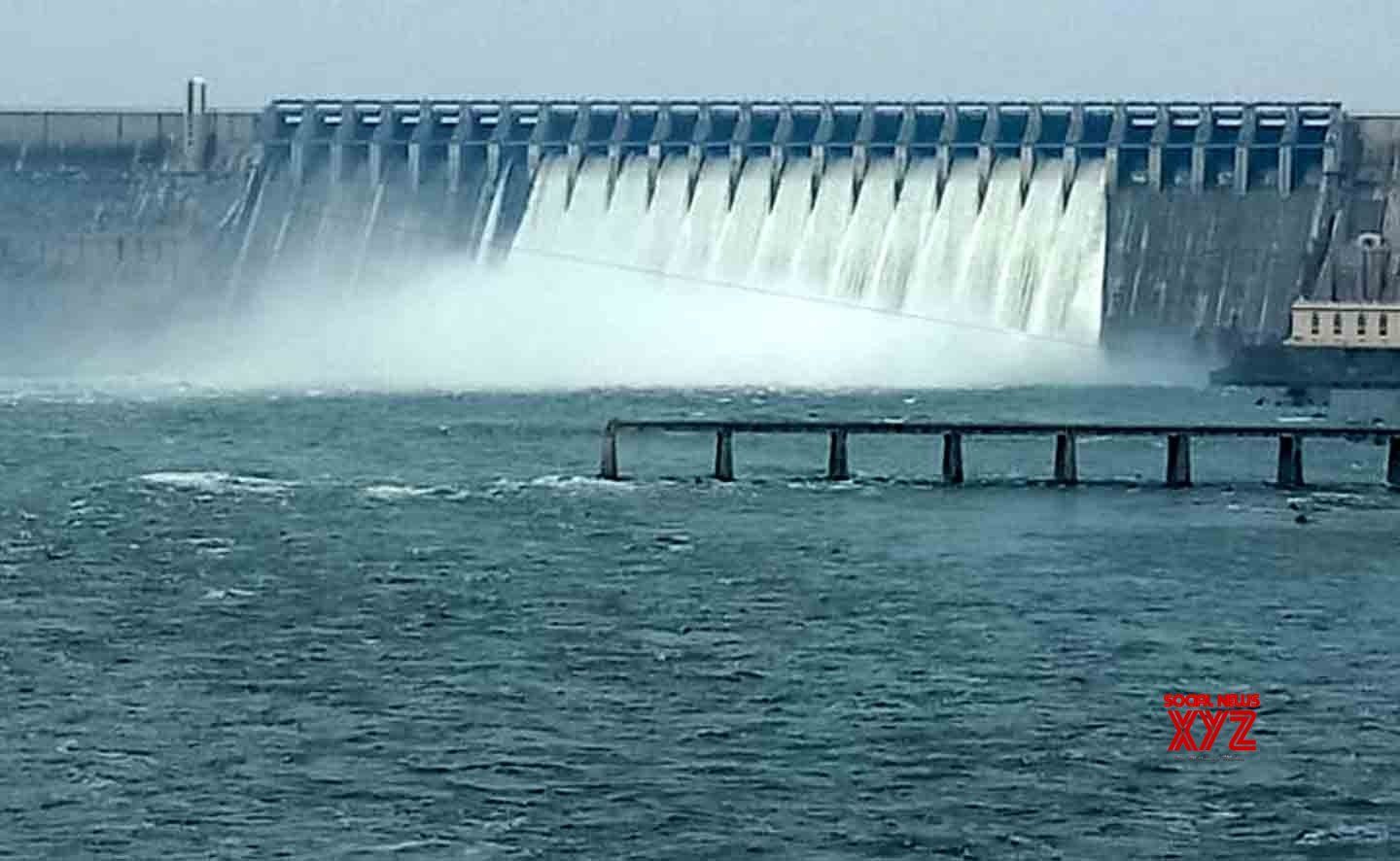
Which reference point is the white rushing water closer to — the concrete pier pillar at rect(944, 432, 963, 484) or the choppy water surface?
the choppy water surface

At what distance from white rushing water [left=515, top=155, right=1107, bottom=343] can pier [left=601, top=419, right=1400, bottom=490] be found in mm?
49532

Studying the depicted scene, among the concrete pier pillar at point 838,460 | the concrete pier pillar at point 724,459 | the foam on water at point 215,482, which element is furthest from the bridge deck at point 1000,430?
the foam on water at point 215,482

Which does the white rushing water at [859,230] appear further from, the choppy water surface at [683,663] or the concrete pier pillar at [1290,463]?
the concrete pier pillar at [1290,463]

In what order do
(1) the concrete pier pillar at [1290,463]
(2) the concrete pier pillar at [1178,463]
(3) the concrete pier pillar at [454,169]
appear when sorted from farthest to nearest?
(3) the concrete pier pillar at [454,169] → (2) the concrete pier pillar at [1178,463] → (1) the concrete pier pillar at [1290,463]

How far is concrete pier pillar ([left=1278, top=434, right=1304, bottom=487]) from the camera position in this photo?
6994 cm

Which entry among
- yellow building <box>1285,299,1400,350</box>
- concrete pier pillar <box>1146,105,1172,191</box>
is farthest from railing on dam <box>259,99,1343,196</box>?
yellow building <box>1285,299,1400,350</box>

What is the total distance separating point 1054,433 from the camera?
69375mm

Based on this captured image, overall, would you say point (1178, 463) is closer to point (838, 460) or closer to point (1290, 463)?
point (1290, 463)

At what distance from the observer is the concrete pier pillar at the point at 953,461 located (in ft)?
232

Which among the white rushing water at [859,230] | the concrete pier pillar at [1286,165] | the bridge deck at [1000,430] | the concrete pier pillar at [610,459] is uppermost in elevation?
the concrete pier pillar at [1286,165]

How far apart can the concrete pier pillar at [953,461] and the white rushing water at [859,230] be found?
49.8m

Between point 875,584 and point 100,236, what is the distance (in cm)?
9233

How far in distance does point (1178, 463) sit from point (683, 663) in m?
30.4

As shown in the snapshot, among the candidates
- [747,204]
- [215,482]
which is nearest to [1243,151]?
[747,204]
